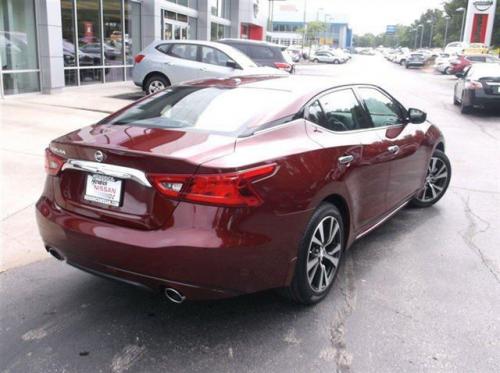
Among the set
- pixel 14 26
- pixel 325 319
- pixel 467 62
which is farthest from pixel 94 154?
pixel 467 62

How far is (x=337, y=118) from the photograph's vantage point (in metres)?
4.01

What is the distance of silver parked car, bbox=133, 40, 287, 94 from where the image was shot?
1337 cm

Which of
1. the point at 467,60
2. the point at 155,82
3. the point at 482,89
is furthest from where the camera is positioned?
the point at 467,60

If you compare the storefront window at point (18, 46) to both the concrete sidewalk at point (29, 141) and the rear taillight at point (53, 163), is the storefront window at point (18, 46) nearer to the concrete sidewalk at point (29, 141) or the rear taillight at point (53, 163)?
the concrete sidewalk at point (29, 141)

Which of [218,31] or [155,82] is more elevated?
[218,31]

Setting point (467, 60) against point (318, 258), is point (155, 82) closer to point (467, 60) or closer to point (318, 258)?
point (318, 258)

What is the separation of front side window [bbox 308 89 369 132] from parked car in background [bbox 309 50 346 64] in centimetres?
5759

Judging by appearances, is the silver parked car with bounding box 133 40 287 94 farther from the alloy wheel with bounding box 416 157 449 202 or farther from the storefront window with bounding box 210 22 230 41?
the storefront window with bounding box 210 22 230 41

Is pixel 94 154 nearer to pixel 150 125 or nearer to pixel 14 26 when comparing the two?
pixel 150 125

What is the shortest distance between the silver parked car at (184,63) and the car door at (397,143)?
8.43 meters

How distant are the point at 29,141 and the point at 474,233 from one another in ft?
21.6

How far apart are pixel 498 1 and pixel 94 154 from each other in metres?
66.7

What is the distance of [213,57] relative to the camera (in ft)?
44.7

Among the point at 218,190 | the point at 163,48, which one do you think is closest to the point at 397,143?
the point at 218,190
